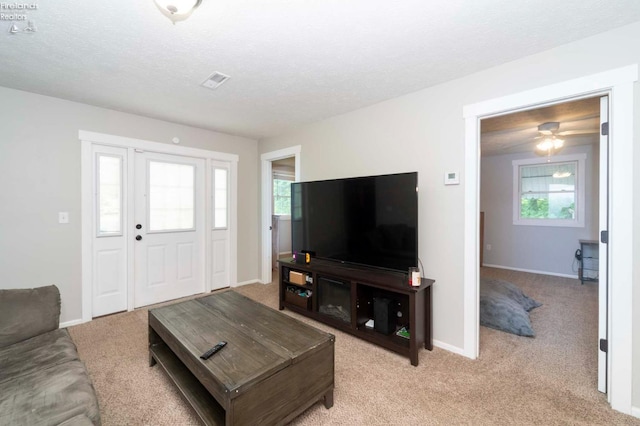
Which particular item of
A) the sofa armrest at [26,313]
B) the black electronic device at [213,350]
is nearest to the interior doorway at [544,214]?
the black electronic device at [213,350]

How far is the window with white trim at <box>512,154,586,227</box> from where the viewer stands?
4.96m

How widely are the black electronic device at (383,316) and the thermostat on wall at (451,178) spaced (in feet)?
3.88

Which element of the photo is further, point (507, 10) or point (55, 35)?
point (55, 35)

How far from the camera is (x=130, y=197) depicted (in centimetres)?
336

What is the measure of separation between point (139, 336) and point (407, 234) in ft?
9.04

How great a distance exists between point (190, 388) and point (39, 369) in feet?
2.65

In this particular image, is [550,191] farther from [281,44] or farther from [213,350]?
[213,350]

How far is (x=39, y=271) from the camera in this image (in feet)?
9.12

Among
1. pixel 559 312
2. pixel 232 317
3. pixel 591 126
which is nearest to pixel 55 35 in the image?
pixel 232 317

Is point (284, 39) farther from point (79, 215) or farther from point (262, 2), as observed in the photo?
point (79, 215)

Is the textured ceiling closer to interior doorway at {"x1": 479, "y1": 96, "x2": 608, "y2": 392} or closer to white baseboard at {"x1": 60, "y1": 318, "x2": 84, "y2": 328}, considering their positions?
interior doorway at {"x1": 479, "y1": 96, "x2": 608, "y2": 392}

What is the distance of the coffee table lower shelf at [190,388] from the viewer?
1484 mm

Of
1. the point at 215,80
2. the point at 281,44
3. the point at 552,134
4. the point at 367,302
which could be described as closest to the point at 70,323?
the point at 215,80

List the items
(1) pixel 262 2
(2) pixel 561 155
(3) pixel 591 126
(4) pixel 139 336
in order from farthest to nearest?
(2) pixel 561 155 → (3) pixel 591 126 → (4) pixel 139 336 → (1) pixel 262 2
